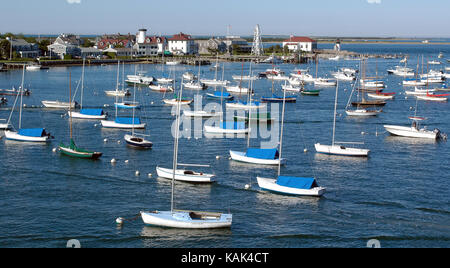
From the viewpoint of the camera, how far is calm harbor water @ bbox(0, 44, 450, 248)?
21.1 metres

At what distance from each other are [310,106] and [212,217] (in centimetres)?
3959

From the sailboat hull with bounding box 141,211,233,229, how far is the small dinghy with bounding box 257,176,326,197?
5322 millimetres

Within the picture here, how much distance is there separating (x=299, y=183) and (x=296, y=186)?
0.68ft

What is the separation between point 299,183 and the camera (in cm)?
2611

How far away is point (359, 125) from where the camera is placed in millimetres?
47156

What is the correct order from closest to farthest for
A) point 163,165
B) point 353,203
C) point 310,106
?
Result: point 353,203 < point 163,165 < point 310,106

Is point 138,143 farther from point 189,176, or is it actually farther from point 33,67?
point 33,67

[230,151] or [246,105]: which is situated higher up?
[246,105]

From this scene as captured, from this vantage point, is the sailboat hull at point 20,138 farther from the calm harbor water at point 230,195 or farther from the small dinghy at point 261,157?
the small dinghy at point 261,157

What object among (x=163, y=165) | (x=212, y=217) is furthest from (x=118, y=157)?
(x=212, y=217)

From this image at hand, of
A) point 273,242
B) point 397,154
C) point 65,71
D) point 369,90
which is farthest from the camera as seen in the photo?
point 65,71

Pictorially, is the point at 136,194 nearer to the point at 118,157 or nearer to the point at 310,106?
the point at 118,157

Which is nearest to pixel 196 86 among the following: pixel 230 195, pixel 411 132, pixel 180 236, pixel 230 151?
pixel 411 132

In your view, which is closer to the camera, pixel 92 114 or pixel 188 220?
pixel 188 220
